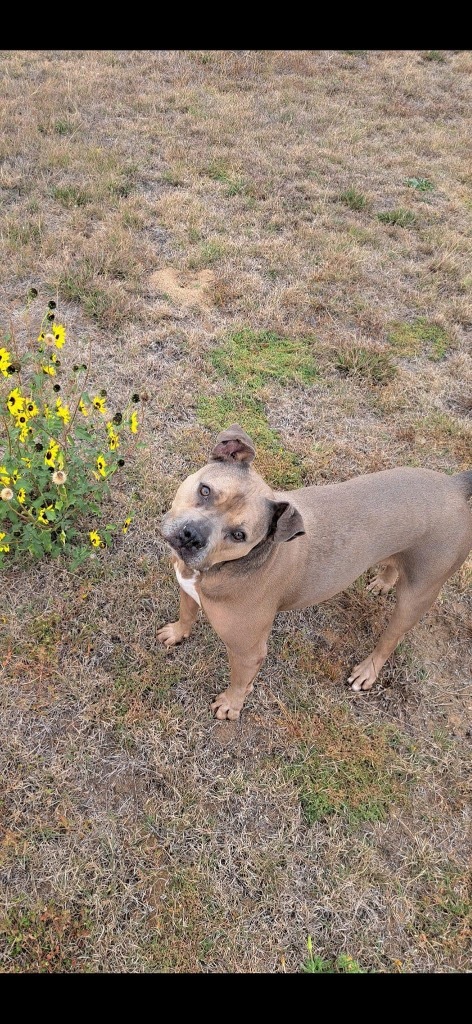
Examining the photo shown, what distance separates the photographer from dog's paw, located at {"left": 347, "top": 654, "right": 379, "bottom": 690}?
12.6 ft

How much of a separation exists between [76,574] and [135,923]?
1996 millimetres

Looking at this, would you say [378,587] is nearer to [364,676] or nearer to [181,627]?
[364,676]

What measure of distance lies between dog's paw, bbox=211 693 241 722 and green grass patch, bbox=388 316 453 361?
13.2 feet

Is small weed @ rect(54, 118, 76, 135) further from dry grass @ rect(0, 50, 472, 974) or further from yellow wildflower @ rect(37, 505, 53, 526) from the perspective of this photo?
yellow wildflower @ rect(37, 505, 53, 526)

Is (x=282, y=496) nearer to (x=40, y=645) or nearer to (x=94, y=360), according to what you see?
(x=40, y=645)

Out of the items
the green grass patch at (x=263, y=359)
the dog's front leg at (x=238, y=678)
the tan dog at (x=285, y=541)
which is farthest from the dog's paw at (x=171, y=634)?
the green grass patch at (x=263, y=359)

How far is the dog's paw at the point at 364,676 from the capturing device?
12.6ft

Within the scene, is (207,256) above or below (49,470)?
above

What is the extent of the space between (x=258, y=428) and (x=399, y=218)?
4.19 meters

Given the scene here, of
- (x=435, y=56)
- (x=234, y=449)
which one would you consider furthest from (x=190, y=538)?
(x=435, y=56)

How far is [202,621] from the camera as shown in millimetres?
3918

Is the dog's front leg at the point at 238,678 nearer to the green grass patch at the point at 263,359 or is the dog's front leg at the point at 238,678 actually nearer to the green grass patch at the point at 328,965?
the green grass patch at the point at 328,965

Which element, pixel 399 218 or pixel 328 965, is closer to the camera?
pixel 328 965

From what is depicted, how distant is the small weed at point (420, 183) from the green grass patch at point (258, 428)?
16.4 ft
